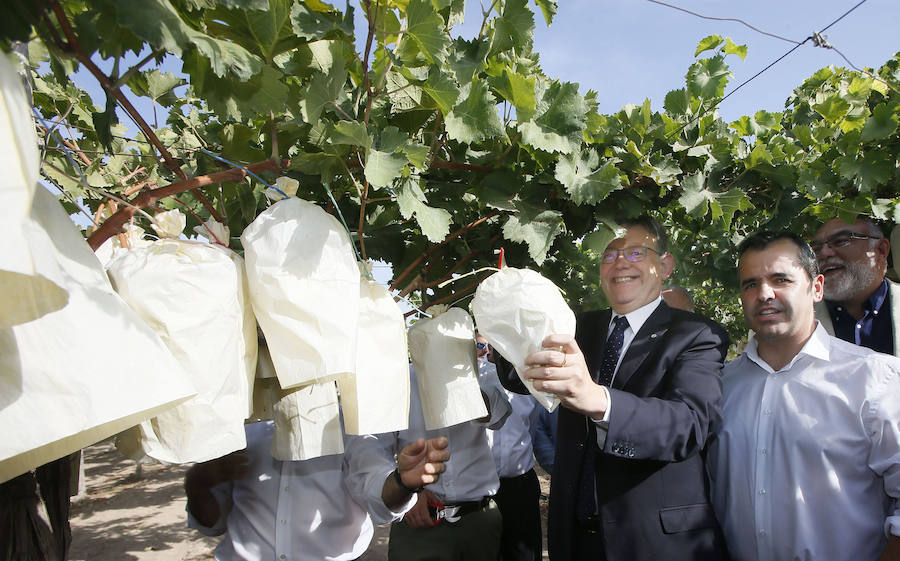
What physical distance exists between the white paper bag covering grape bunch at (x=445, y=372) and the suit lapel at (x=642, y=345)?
69 cm

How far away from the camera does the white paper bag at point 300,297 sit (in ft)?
3.31

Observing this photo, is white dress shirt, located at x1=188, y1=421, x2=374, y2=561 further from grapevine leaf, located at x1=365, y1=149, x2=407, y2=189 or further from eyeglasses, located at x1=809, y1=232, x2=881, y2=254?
eyeglasses, located at x1=809, y1=232, x2=881, y2=254

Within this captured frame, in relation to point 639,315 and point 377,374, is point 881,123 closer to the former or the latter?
point 639,315

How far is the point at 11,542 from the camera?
121 centimetres

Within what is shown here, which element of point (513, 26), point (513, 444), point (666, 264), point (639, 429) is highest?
point (513, 26)

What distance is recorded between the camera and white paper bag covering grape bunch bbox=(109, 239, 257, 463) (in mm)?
→ 948

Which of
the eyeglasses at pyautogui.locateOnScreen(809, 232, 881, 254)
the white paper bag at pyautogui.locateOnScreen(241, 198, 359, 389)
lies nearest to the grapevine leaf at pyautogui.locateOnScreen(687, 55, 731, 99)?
the white paper bag at pyautogui.locateOnScreen(241, 198, 359, 389)

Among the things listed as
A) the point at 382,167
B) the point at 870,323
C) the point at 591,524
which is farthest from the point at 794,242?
the point at 382,167

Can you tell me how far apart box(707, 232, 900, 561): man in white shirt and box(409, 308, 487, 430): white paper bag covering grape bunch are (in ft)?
3.96

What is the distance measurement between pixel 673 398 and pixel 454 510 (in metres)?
1.58

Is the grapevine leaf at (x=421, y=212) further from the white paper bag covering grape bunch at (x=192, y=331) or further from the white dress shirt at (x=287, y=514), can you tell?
the white dress shirt at (x=287, y=514)

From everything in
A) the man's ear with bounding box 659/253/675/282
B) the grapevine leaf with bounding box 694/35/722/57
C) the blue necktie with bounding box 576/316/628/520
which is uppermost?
the grapevine leaf with bounding box 694/35/722/57

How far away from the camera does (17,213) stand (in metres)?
0.60

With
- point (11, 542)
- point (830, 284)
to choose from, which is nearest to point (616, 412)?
point (11, 542)
